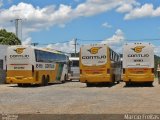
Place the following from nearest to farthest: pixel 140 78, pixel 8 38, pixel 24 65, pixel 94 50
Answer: pixel 140 78, pixel 94 50, pixel 24 65, pixel 8 38

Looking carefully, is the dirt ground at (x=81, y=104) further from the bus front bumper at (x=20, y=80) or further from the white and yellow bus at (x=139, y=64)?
the bus front bumper at (x=20, y=80)

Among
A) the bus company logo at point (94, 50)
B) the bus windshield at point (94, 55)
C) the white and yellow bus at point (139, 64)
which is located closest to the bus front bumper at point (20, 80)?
the bus windshield at point (94, 55)

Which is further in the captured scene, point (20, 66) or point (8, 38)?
point (8, 38)

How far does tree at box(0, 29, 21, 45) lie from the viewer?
289 feet

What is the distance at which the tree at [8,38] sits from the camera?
289 ft

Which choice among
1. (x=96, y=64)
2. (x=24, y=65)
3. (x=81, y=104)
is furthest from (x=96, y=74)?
(x=81, y=104)

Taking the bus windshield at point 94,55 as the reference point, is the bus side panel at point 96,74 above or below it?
below

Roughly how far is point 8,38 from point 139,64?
5848 centimetres

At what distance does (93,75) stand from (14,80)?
6055 mm

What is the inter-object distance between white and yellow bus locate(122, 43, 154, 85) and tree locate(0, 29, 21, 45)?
56201 mm

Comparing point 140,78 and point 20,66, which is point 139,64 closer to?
point 140,78

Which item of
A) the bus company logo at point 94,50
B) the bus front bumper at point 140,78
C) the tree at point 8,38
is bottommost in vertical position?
the bus front bumper at point 140,78

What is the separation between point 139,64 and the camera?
109 feet

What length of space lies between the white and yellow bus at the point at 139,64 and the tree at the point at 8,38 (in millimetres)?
56201
